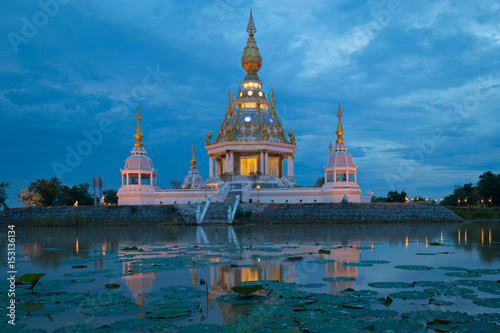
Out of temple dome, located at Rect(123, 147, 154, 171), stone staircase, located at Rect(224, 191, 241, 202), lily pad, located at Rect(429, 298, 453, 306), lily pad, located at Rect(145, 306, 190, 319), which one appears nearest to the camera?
lily pad, located at Rect(145, 306, 190, 319)

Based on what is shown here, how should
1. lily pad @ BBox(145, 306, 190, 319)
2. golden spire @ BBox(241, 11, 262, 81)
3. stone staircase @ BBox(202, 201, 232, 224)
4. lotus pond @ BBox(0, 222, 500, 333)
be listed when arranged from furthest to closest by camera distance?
golden spire @ BBox(241, 11, 262, 81) → stone staircase @ BBox(202, 201, 232, 224) → lily pad @ BBox(145, 306, 190, 319) → lotus pond @ BBox(0, 222, 500, 333)

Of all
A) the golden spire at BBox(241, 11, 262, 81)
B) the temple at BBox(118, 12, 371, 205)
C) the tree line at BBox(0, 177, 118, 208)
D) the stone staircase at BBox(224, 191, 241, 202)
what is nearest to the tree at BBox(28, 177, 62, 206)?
the tree line at BBox(0, 177, 118, 208)

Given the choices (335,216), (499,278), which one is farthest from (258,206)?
(499,278)

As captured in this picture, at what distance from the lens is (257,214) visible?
37.8m

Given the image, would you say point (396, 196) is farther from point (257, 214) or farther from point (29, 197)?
point (29, 197)

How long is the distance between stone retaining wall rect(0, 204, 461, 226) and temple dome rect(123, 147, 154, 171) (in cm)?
781

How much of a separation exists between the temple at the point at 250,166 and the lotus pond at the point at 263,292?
29.6 m

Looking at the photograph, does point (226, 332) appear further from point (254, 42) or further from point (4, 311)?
point (254, 42)

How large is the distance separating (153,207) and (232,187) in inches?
485

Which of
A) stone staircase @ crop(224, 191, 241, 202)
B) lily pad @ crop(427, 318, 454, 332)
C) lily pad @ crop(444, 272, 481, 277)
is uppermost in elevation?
stone staircase @ crop(224, 191, 241, 202)

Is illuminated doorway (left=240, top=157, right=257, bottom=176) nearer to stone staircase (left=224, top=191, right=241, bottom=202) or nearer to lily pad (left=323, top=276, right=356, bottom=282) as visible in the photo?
stone staircase (left=224, top=191, right=241, bottom=202)

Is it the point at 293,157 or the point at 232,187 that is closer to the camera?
the point at 232,187

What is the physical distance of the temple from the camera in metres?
46.9

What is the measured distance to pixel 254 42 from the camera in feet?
215
